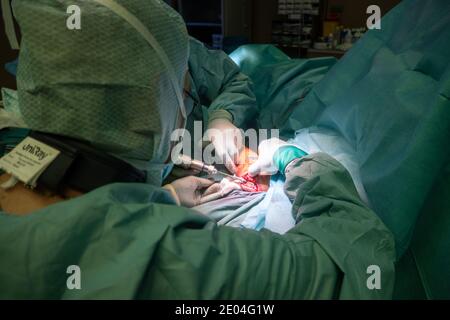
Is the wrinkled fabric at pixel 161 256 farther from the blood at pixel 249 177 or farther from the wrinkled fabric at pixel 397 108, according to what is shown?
the blood at pixel 249 177

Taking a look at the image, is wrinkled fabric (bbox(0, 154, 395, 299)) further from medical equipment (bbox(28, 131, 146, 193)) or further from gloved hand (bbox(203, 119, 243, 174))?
gloved hand (bbox(203, 119, 243, 174))

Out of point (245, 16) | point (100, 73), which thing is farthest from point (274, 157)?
point (245, 16)

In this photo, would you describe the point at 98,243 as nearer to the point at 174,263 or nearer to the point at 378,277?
the point at 174,263

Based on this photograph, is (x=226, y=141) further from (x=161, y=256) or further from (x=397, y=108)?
(x=161, y=256)

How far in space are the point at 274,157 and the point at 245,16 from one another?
94.7 inches

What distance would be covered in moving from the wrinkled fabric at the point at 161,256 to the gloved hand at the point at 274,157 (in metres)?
0.46

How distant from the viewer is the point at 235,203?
995mm

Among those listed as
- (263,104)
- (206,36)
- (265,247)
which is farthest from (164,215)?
(206,36)

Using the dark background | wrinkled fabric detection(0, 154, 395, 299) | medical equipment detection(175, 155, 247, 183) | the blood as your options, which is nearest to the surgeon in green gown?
wrinkled fabric detection(0, 154, 395, 299)

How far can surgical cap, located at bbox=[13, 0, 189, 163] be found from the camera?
583mm

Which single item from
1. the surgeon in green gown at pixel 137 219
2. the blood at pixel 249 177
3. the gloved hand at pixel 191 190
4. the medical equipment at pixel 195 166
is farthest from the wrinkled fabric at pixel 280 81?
the surgeon in green gown at pixel 137 219

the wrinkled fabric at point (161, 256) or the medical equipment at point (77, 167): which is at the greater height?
the medical equipment at point (77, 167)

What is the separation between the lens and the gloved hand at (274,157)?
3.42ft

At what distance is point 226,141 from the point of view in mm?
1251
